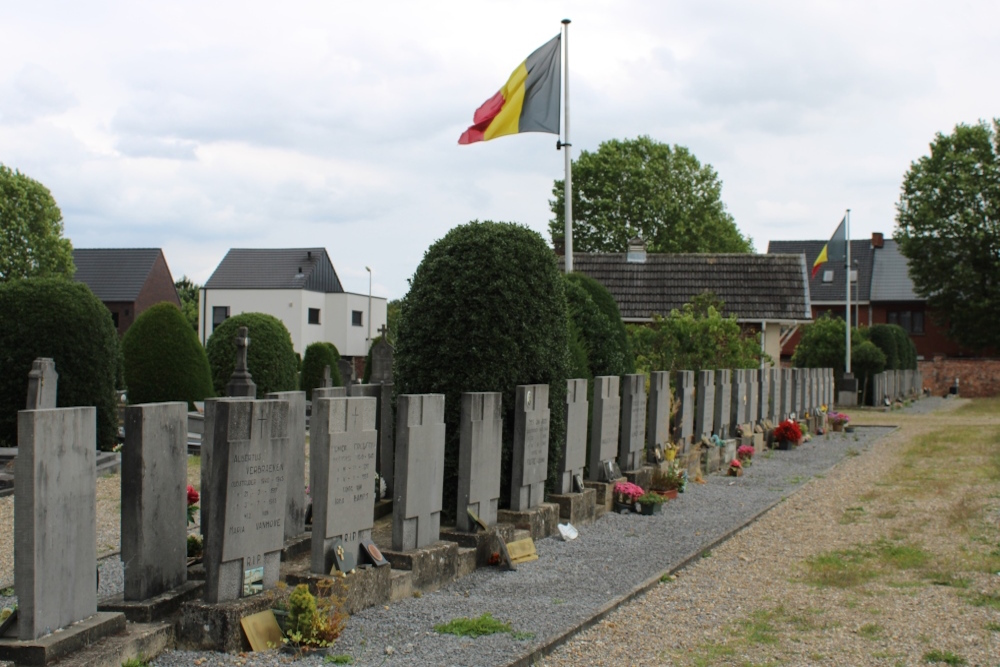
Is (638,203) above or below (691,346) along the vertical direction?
above

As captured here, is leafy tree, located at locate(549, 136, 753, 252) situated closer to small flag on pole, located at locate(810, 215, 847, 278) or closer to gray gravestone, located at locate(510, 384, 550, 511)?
small flag on pole, located at locate(810, 215, 847, 278)

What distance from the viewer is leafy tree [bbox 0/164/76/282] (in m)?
41.9

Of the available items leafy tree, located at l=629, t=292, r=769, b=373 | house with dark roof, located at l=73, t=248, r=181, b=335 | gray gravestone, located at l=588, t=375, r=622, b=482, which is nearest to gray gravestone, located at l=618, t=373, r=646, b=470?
gray gravestone, located at l=588, t=375, r=622, b=482

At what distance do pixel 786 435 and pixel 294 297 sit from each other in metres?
37.5

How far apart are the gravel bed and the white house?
42777 millimetres

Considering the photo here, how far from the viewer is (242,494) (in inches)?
227

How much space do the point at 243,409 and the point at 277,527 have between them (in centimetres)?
84

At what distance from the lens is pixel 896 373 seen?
40.3 metres

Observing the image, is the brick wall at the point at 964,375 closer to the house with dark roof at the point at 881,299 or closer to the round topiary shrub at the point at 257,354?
the house with dark roof at the point at 881,299

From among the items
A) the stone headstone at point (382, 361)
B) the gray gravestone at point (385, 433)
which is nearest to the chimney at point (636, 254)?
the stone headstone at point (382, 361)

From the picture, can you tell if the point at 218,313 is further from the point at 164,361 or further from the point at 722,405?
the point at 722,405

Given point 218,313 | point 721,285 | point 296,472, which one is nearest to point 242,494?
point 296,472

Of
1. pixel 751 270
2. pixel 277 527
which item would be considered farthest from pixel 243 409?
pixel 751 270

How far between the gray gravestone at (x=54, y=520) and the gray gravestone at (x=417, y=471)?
8.33ft
